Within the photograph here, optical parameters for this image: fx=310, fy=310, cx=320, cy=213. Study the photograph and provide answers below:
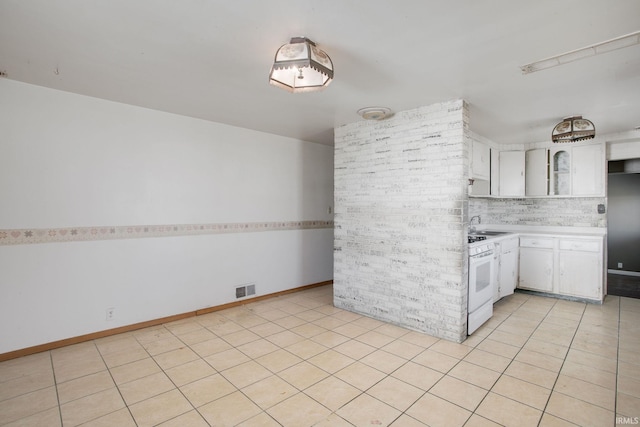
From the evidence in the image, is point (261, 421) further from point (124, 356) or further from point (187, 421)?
point (124, 356)

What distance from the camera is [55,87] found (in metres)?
2.91

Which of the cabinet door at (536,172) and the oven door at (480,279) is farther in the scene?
the cabinet door at (536,172)

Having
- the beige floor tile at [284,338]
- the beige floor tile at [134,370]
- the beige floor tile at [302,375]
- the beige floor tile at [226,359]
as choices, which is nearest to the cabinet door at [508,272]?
the beige floor tile at [284,338]

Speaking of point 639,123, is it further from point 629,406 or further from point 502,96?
point 629,406

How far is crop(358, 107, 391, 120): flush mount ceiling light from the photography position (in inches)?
132

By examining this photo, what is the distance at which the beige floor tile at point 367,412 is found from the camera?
1.99 m

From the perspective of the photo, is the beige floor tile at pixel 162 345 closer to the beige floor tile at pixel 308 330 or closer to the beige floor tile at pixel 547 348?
the beige floor tile at pixel 308 330

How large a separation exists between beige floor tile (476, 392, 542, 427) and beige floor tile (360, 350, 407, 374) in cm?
71

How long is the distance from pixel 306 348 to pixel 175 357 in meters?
1.20

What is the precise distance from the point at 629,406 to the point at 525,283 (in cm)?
292

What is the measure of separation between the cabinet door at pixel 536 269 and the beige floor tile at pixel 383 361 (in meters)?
3.21

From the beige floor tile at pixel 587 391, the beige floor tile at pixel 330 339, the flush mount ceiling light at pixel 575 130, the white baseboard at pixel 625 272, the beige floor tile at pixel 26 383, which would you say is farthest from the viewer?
the white baseboard at pixel 625 272

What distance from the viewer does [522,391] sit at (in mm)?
2307

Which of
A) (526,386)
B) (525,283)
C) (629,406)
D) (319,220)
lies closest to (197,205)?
(319,220)
